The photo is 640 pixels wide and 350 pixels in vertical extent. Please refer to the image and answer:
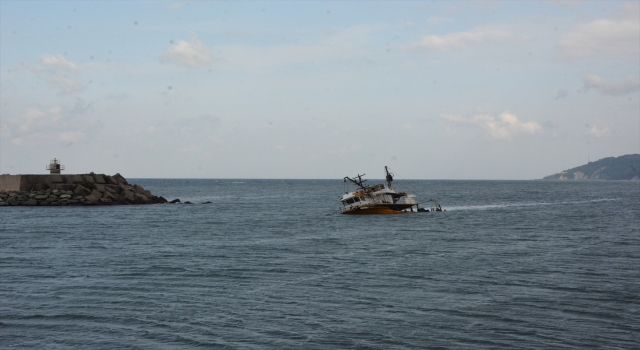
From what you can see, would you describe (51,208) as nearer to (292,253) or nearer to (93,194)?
(93,194)

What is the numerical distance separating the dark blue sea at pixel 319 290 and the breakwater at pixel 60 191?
33.1m

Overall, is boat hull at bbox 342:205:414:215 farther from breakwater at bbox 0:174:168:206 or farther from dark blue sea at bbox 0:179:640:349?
breakwater at bbox 0:174:168:206

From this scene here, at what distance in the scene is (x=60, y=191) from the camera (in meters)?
78.5

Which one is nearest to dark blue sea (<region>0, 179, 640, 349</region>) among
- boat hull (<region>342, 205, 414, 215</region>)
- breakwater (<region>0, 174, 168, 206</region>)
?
boat hull (<region>342, 205, 414, 215</region>)

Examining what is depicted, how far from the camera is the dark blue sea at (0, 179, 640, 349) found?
17.0 m

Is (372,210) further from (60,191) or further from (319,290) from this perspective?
(319,290)

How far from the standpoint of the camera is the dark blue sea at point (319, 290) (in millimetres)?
16953

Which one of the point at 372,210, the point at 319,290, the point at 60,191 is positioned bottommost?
the point at 319,290

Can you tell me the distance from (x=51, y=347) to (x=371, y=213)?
51.2m

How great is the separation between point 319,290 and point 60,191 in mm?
64290

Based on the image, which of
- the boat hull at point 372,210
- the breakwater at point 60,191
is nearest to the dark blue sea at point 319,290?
the boat hull at point 372,210

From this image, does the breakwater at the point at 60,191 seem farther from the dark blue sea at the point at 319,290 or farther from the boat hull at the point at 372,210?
the boat hull at the point at 372,210

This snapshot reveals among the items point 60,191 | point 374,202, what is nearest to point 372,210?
point 374,202

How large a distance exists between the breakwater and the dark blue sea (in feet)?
109
